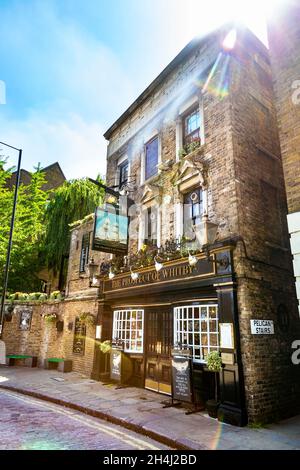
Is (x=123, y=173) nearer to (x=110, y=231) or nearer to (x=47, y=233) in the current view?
(x=110, y=231)

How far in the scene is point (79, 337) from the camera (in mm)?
13195

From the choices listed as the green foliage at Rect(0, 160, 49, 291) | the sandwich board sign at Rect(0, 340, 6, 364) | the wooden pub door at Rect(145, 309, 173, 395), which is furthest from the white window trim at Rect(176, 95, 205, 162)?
the green foliage at Rect(0, 160, 49, 291)

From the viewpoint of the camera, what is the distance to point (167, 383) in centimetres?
885

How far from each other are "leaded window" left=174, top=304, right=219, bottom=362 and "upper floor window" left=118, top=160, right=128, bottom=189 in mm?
6933

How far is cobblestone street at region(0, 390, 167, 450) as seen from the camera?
4992mm

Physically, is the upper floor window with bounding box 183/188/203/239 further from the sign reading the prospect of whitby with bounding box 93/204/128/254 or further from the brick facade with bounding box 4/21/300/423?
the sign reading the prospect of whitby with bounding box 93/204/128/254

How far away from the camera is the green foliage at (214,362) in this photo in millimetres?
6664

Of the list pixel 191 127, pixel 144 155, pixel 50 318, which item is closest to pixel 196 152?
pixel 191 127

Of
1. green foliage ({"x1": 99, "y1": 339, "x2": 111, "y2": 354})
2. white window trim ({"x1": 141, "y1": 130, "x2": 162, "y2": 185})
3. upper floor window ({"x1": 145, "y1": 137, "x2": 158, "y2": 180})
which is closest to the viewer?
green foliage ({"x1": 99, "y1": 339, "x2": 111, "y2": 354})

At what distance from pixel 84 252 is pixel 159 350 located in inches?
275

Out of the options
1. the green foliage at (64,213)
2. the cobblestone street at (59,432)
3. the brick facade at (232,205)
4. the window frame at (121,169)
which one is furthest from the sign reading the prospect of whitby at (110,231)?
the green foliage at (64,213)
